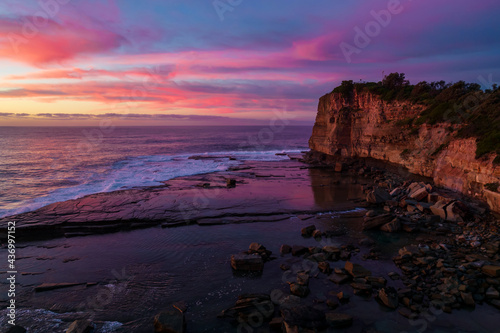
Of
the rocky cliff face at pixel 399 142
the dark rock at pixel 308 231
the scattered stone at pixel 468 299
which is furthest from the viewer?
the rocky cliff face at pixel 399 142

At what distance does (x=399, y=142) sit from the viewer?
104 ft

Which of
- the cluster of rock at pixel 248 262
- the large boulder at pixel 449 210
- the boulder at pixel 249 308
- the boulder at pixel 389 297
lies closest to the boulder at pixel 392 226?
the large boulder at pixel 449 210

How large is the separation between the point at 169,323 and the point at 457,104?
29879 millimetres

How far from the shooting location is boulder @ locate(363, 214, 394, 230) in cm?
1709

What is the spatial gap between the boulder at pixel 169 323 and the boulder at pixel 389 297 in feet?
23.7

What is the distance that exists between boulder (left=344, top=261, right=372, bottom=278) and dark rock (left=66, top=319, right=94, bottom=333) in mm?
10228

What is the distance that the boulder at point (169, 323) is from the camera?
8.43 meters

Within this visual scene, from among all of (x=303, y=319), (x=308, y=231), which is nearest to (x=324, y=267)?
(x=303, y=319)

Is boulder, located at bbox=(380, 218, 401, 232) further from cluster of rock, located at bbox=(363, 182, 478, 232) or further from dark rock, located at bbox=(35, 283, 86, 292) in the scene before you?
dark rock, located at bbox=(35, 283, 86, 292)

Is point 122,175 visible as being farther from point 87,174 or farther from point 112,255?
point 112,255

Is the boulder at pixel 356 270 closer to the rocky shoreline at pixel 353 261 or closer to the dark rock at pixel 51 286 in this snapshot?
the rocky shoreline at pixel 353 261

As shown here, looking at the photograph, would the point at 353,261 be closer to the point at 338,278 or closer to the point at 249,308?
the point at 338,278

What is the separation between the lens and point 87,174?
117 ft

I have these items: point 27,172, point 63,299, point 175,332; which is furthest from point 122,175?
point 175,332
